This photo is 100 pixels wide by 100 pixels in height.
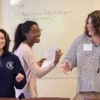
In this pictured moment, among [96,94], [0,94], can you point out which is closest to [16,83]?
[0,94]

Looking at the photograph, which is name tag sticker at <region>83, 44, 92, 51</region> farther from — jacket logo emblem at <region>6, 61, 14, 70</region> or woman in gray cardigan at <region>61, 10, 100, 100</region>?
jacket logo emblem at <region>6, 61, 14, 70</region>

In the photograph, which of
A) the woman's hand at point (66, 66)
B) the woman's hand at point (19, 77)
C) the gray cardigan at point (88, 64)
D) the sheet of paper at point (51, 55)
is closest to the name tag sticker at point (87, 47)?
the gray cardigan at point (88, 64)

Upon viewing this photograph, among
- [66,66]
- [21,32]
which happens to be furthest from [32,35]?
[66,66]

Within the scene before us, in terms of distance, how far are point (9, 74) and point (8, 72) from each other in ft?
0.07

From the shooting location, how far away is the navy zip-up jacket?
1.96 meters

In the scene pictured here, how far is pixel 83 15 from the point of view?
329 cm

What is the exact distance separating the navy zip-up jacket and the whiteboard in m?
1.37

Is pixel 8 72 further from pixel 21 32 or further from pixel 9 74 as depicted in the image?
pixel 21 32

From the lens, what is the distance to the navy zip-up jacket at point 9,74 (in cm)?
196

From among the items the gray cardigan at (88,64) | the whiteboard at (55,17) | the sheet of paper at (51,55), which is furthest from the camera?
the whiteboard at (55,17)

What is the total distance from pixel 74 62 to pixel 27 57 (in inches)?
20.9

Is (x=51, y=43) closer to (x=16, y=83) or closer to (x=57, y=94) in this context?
(x=57, y=94)

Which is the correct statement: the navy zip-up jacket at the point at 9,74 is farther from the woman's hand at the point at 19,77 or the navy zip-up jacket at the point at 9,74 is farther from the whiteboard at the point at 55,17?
the whiteboard at the point at 55,17

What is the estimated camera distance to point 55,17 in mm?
3367
